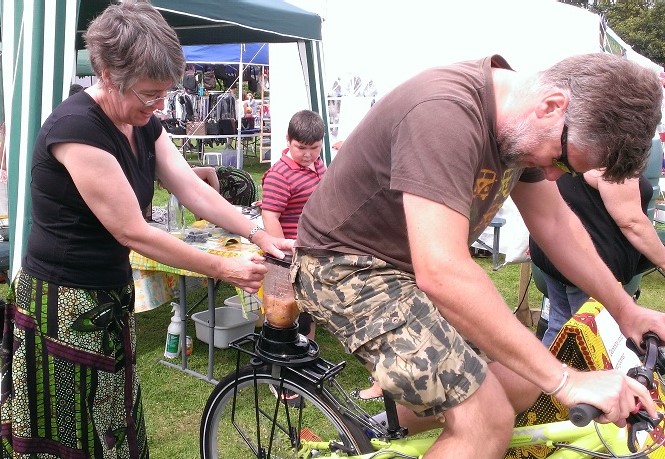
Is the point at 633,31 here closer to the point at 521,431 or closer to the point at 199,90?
the point at 199,90

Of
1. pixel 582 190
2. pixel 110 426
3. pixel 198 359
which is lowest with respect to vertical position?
pixel 198 359

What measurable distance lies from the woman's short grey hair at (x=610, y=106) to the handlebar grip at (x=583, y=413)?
1.71 feet

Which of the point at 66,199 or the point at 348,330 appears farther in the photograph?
the point at 66,199

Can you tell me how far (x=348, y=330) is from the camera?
177 cm

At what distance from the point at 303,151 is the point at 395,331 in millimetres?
2442

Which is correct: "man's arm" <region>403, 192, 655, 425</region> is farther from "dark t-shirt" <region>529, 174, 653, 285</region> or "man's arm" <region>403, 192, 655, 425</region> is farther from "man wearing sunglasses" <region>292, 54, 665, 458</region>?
"dark t-shirt" <region>529, 174, 653, 285</region>

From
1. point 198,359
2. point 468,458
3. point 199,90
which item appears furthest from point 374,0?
point 199,90

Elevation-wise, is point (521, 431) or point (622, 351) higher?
point (622, 351)

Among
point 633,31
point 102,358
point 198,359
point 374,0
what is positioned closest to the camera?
point 102,358

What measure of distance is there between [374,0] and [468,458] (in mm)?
7194

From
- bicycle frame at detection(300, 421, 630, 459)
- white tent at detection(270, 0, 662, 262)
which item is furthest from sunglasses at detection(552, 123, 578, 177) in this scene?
white tent at detection(270, 0, 662, 262)

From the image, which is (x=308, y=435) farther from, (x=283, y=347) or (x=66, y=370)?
(x=66, y=370)

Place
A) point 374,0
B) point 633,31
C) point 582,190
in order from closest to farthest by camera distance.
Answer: point 582,190
point 374,0
point 633,31

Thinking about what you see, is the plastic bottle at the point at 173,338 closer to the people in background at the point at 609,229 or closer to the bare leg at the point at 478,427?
the people in background at the point at 609,229
